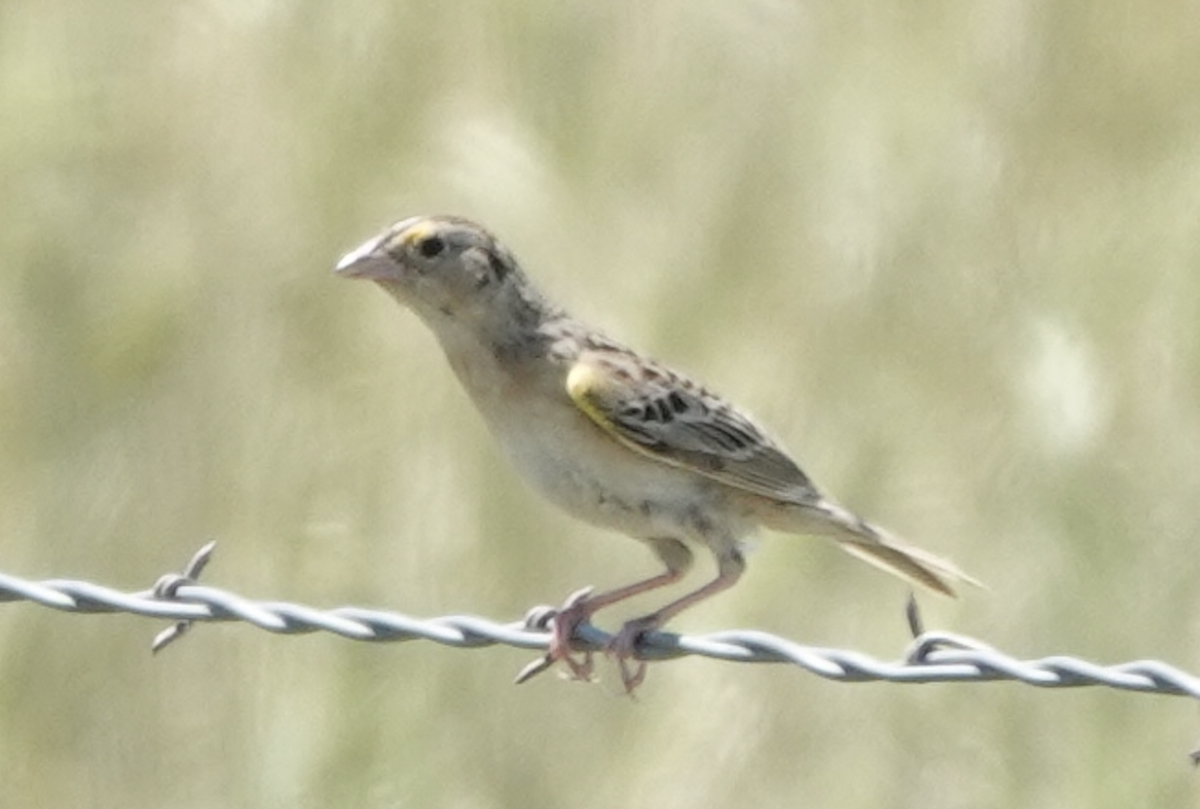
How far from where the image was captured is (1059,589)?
9.48m

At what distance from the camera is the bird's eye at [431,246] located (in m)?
7.27

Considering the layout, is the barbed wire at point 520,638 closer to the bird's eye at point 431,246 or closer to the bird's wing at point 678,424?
the bird's wing at point 678,424

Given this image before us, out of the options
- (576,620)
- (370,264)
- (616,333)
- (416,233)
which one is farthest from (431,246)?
(616,333)

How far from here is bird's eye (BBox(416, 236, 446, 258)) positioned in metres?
7.27

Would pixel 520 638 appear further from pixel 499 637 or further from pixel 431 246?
pixel 431 246

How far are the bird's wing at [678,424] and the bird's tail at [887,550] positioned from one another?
0.27ft

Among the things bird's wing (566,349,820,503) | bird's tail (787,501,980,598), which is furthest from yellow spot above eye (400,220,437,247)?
bird's tail (787,501,980,598)

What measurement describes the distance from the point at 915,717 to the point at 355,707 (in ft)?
5.44

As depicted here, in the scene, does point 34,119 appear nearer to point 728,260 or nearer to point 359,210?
point 359,210

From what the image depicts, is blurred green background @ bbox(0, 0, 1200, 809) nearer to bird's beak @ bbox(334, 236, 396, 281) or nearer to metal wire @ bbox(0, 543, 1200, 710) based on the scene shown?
bird's beak @ bbox(334, 236, 396, 281)

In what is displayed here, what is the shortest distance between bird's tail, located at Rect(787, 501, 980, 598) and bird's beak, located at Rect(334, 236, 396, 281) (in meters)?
1.17

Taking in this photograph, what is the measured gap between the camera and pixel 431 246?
7.29 metres

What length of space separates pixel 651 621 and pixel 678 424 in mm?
709

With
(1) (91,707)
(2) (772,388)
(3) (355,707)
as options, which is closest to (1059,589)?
(2) (772,388)
